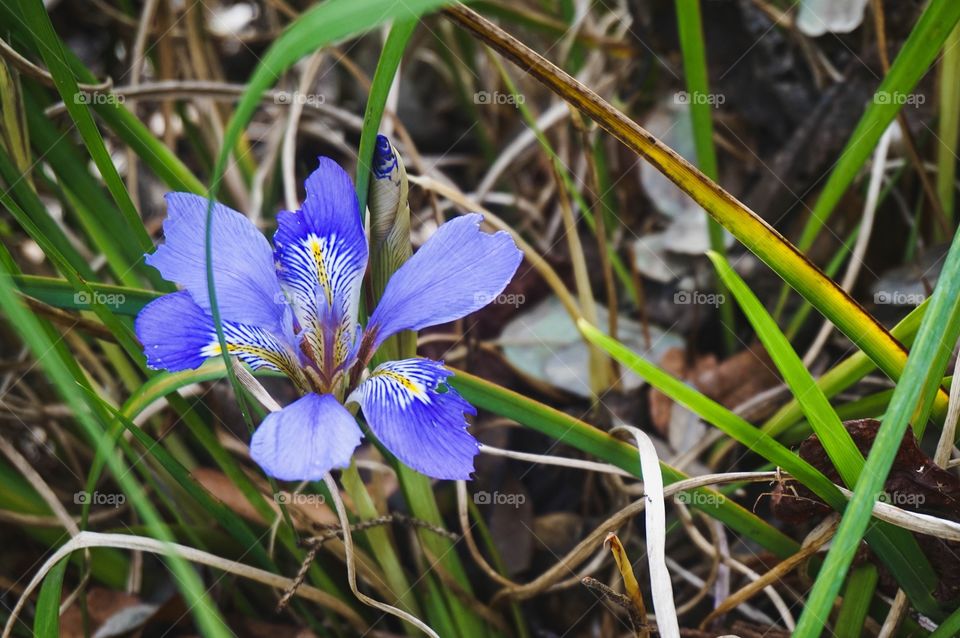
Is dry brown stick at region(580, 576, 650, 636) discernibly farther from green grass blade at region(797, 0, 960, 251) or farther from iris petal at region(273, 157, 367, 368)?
green grass blade at region(797, 0, 960, 251)

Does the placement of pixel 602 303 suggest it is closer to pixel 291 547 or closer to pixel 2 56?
pixel 291 547

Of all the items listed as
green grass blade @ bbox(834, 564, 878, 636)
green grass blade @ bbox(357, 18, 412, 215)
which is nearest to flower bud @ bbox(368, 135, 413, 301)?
green grass blade @ bbox(357, 18, 412, 215)

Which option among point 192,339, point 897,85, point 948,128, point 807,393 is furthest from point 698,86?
point 192,339

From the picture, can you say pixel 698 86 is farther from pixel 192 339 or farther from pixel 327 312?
pixel 192 339

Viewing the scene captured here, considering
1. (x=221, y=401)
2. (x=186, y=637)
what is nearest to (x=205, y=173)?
(x=221, y=401)

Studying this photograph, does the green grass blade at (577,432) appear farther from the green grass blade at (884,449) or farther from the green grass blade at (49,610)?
the green grass blade at (49,610)

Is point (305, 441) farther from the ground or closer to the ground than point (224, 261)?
closer to the ground
